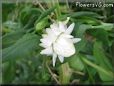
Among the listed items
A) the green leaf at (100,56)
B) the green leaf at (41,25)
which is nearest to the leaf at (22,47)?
the green leaf at (41,25)

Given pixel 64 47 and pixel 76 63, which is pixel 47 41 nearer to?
pixel 64 47

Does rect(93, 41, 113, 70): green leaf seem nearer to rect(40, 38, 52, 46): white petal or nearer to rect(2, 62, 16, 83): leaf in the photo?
rect(40, 38, 52, 46): white petal

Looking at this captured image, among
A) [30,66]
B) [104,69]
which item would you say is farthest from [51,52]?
[30,66]

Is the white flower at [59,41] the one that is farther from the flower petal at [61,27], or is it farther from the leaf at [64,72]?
the leaf at [64,72]

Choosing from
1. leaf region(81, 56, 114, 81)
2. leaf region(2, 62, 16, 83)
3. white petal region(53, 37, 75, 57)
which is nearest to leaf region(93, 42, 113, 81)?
leaf region(81, 56, 114, 81)

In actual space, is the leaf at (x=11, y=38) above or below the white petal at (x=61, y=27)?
below

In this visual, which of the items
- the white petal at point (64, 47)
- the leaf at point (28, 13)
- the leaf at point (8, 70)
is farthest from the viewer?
the leaf at point (8, 70)

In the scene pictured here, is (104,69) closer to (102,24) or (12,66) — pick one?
(102,24)

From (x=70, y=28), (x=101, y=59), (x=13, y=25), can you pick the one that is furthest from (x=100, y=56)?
(x=13, y=25)
